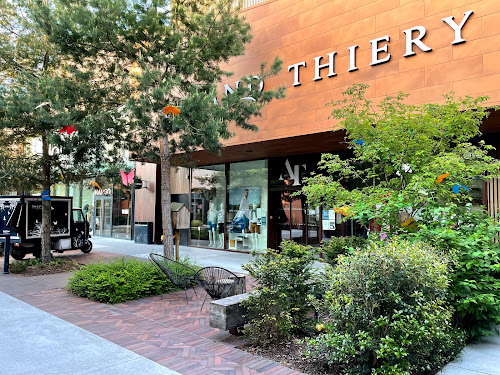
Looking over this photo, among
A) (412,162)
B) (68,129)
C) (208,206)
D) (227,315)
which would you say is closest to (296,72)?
(412,162)

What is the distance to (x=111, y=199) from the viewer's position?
21.1 metres

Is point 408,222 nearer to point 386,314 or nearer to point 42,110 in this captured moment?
point 386,314

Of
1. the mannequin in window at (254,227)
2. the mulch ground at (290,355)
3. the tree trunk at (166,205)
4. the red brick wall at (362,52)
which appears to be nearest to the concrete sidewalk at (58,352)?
the mulch ground at (290,355)

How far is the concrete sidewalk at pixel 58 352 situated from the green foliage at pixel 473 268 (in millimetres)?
3411

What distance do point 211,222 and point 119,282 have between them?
8.41 metres

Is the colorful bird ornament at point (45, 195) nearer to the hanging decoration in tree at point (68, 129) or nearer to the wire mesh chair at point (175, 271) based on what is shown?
the hanging decoration in tree at point (68, 129)

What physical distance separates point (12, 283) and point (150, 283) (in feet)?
11.7

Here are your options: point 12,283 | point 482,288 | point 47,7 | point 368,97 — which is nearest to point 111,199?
point 12,283

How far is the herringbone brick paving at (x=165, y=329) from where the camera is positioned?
387cm

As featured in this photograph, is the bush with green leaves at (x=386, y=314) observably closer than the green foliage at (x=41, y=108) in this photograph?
Yes

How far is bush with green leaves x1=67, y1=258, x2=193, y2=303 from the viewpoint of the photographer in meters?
6.59

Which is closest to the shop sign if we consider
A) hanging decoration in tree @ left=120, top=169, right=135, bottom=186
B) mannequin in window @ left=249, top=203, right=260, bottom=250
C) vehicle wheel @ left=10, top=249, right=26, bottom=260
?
hanging decoration in tree @ left=120, top=169, right=135, bottom=186

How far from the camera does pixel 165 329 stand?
505cm

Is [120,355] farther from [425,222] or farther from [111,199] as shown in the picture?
[111,199]
